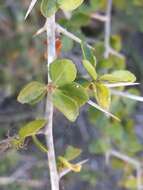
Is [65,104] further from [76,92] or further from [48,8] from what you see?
[48,8]

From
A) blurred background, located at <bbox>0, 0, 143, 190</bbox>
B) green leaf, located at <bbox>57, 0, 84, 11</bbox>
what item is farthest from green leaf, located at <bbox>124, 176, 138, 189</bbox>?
green leaf, located at <bbox>57, 0, 84, 11</bbox>

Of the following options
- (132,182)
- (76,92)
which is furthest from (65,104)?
(132,182)

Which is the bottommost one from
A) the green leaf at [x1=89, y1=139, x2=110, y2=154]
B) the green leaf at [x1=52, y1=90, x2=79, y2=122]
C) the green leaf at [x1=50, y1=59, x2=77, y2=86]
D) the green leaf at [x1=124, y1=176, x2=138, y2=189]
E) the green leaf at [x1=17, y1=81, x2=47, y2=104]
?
the green leaf at [x1=124, y1=176, x2=138, y2=189]

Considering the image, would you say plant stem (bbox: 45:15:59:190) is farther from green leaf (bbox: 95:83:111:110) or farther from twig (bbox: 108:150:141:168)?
twig (bbox: 108:150:141:168)

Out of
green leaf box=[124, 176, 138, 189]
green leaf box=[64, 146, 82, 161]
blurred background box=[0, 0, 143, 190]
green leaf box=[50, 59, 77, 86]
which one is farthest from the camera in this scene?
green leaf box=[124, 176, 138, 189]

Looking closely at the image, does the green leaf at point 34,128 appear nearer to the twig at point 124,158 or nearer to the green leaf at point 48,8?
the green leaf at point 48,8
